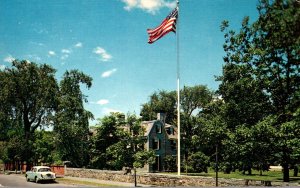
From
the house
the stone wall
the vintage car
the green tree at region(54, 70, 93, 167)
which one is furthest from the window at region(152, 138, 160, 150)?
the vintage car

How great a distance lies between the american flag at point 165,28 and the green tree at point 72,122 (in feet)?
68.7

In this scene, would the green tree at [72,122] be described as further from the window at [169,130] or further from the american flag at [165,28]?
the american flag at [165,28]

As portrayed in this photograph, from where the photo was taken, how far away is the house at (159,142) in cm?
5481

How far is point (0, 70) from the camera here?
168 ft

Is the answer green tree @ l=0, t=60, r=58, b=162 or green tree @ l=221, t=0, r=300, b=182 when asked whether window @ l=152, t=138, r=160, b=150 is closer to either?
green tree @ l=0, t=60, r=58, b=162

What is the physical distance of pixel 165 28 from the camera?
83.8ft

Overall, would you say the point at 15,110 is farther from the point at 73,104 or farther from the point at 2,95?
the point at 73,104

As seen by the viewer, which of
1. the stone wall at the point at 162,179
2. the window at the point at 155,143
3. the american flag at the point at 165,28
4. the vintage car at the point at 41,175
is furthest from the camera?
the window at the point at 155,143

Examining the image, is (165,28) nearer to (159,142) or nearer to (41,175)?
(41,175)

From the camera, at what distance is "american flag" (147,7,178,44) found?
83.2 feet

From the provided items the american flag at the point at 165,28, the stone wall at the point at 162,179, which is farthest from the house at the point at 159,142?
the american flag at the point at 165,28

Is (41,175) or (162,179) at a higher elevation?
(162,179)

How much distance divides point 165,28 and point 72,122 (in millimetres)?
24578

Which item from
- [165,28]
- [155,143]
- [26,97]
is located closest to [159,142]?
[155,143]
